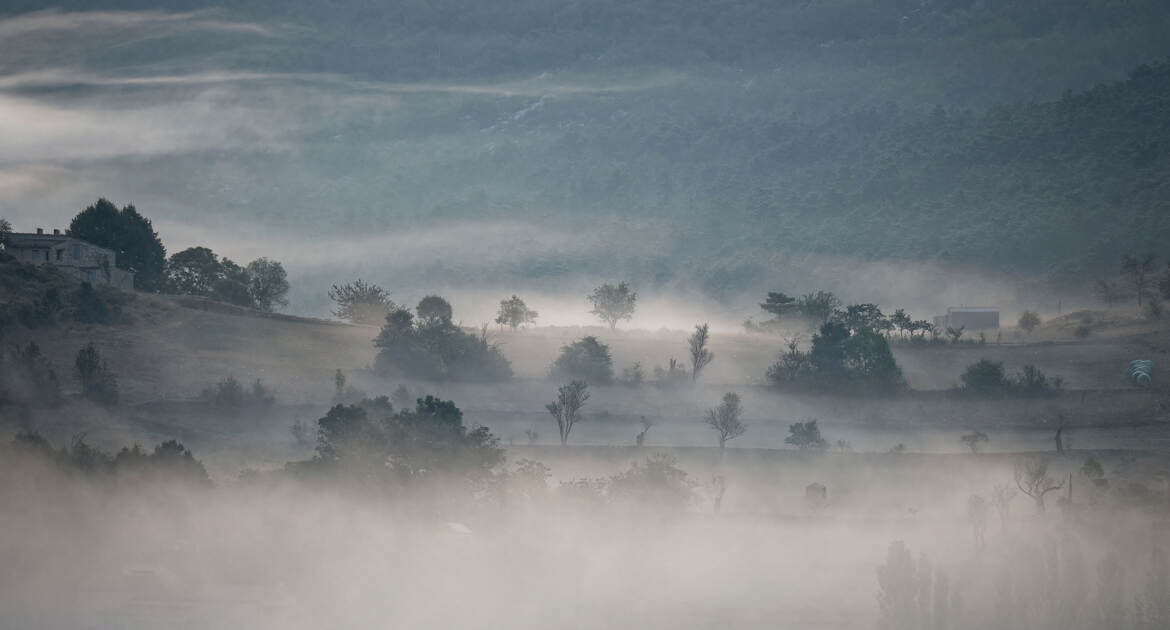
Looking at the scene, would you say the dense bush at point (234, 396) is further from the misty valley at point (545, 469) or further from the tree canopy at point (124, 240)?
the tree canopy at point (124, 240)

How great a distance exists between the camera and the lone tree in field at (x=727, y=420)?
10575cm

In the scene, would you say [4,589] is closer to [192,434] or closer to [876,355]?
[192,434]

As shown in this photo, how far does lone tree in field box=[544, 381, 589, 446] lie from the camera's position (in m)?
105

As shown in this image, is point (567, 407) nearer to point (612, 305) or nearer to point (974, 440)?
point (974, 440)

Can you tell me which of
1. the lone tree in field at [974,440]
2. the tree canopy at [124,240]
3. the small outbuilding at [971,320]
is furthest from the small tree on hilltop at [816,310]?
the tree canopy at [124,240]

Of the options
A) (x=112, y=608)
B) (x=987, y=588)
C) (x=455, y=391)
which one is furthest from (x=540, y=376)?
(x=112, y=608)

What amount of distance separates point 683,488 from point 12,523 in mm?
36267

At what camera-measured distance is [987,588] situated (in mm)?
78125

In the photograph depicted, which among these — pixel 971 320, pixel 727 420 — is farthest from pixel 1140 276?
pixel 727 420

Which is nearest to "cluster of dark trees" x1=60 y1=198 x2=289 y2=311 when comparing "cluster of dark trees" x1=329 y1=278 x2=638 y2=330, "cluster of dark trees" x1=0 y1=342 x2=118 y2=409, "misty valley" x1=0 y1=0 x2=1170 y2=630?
A: "misty valley" x1=0 y1=0 x2=1170 y2=630

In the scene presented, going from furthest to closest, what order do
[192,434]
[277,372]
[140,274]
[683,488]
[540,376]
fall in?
[140,274], [540,376], [277,372], [192,434], [683,488]

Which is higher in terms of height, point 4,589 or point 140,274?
point 140,274

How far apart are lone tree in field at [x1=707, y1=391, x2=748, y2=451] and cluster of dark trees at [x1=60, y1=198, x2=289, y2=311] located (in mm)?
57588

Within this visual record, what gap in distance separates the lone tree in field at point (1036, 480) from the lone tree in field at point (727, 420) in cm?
1976
